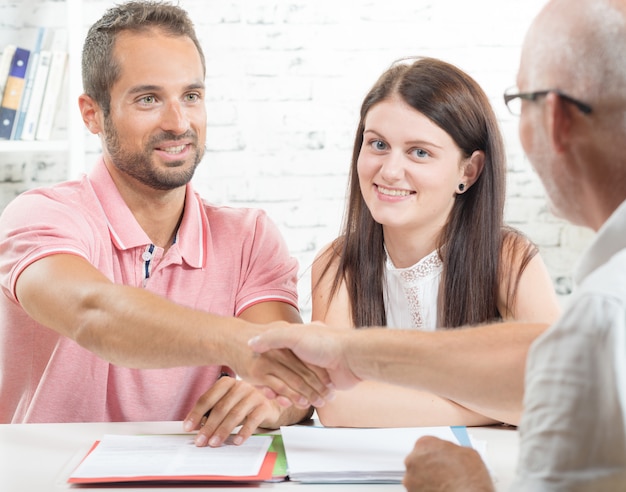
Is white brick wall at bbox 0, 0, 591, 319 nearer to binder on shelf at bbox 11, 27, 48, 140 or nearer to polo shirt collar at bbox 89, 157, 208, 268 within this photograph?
binder on shelf at bbox 11, 27, 48, 140

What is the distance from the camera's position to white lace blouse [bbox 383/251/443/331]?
2107 millimetres

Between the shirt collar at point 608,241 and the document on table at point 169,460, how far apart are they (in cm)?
62

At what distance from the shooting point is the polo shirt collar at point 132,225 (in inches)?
77.3

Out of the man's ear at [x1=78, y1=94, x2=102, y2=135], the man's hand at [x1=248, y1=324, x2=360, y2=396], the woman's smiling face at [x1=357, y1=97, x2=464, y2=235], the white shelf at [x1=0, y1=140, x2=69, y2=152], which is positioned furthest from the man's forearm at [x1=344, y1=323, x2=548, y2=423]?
the white shelf at [x1=0, y1=140, x2=69, y2=152]

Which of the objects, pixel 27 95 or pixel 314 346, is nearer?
pixel 314 346

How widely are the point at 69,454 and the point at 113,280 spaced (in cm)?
54

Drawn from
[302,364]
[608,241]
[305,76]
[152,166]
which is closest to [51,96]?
[305,76]

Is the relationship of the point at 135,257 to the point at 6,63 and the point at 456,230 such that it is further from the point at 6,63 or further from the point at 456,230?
the point at 6,63

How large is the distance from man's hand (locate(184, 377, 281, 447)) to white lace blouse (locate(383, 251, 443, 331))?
1.87 ft

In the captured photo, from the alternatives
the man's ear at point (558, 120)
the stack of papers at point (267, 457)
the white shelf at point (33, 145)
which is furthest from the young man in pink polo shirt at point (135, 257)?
the white shelf at point (33, 145)

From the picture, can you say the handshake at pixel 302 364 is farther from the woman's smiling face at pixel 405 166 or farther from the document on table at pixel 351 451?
the woman's smiling face at pixel 405 166

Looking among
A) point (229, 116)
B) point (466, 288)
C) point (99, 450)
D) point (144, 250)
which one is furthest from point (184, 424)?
point (229, 116)

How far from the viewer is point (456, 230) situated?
6.98ft

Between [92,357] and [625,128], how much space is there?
1.28 meters
